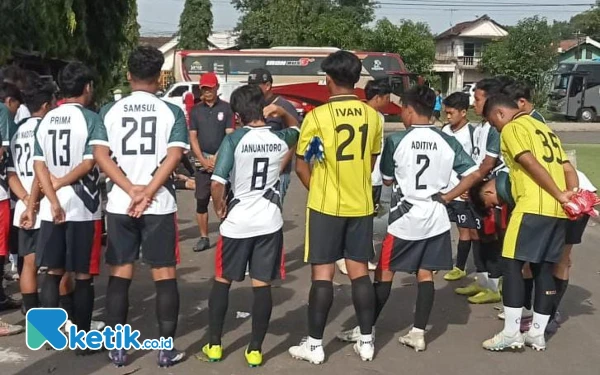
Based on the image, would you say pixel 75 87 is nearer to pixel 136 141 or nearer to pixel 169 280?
pixel 136 141

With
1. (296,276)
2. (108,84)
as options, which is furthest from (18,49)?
(296,276)

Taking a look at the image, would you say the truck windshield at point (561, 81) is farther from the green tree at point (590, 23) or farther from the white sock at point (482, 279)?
the green tree at point (590, 23)

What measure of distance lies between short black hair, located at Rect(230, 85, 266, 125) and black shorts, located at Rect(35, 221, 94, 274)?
4.15ft

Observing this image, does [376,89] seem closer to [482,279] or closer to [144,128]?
[482,279]

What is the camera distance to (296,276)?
7281mm

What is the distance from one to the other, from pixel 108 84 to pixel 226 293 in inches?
501

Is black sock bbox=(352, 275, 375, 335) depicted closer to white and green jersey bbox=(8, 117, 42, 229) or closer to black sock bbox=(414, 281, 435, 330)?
black sock bbox=(414, 281, 435, 330)

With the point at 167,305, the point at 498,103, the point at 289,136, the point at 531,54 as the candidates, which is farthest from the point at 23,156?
the point at 531,54

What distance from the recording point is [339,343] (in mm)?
5344

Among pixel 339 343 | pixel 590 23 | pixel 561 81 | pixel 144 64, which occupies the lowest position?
pixel 339 343

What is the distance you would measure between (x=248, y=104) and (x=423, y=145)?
1264mm

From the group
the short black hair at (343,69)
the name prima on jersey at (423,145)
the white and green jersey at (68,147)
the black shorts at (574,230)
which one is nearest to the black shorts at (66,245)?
the white and green jersey at (68,147)

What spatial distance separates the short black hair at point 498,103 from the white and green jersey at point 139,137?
225cm

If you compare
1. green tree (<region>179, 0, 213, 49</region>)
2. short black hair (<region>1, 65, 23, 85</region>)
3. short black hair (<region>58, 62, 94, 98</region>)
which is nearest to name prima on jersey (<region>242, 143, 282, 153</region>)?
short black hair (<region>58, 62, 94, 98</region>)
